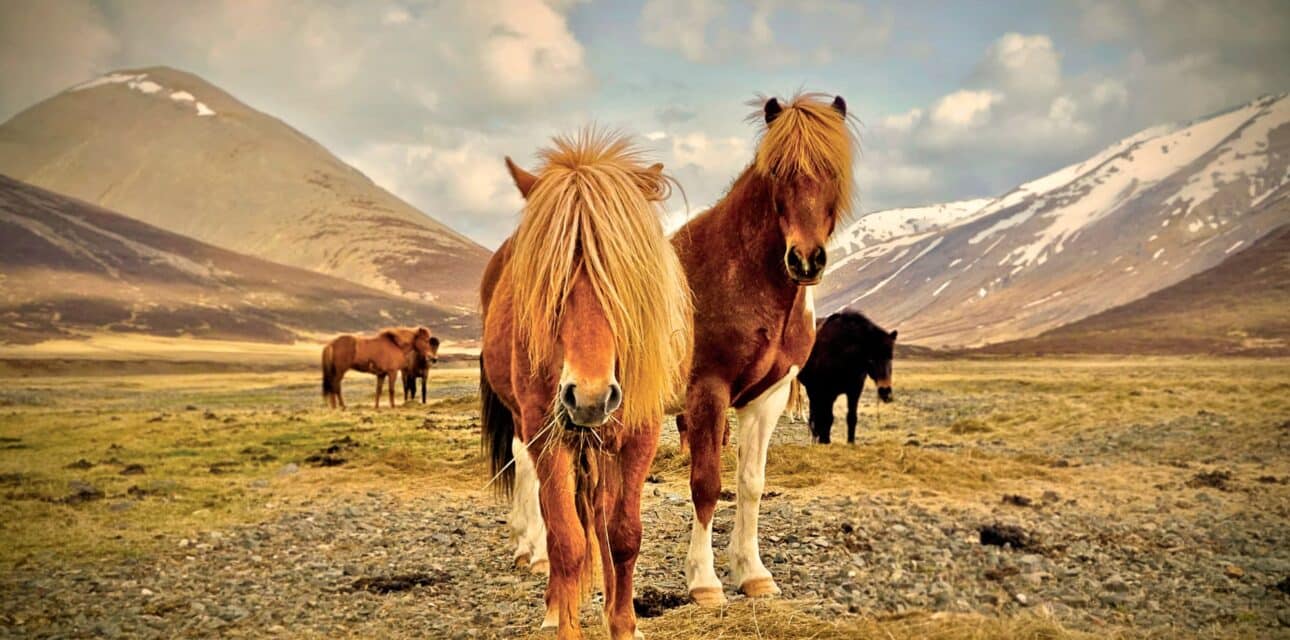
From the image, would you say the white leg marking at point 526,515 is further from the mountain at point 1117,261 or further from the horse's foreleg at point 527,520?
the mountain at point 1117,261

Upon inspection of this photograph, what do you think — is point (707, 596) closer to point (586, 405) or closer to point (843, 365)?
point (586, 405)

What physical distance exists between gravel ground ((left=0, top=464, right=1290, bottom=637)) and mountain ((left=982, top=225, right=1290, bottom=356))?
6803 cm

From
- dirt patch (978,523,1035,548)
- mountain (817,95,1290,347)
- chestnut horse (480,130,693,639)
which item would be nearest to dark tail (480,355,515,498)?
chestnut horse (480,130,693,639)

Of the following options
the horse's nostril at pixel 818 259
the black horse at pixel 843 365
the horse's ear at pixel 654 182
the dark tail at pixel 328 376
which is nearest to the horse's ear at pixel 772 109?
the horse's nostril at pixel 818 259

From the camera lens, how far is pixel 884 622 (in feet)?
15.1

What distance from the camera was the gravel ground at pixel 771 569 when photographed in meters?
5.44

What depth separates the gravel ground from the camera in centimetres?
544

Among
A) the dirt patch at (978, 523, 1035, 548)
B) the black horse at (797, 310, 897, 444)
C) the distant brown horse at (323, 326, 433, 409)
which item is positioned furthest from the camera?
the distant brown horse at (323, 326, 433, 409)

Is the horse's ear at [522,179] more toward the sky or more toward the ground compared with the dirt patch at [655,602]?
more toward the sky

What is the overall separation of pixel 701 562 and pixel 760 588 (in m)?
0.55

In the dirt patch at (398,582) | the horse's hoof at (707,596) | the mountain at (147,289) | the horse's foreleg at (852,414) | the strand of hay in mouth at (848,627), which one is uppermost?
the mountain at (147,289)

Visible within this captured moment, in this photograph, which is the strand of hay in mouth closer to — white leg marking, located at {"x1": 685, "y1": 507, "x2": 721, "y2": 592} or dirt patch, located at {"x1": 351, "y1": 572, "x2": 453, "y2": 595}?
white leg marking, located at {"x1": 685, "y1": 507, "x2": 721, "y2": 592}

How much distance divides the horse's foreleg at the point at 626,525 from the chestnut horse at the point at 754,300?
1432 mm

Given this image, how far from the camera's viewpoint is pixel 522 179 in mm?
4211
